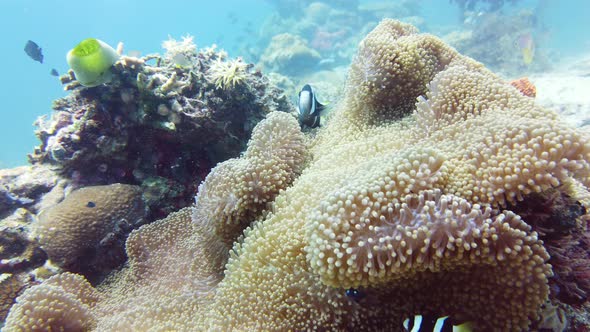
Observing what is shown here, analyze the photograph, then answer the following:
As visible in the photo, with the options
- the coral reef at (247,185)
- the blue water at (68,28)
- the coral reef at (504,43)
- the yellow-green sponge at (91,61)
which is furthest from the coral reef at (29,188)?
the blue water at (68,28)

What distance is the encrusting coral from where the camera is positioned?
5.06 feet

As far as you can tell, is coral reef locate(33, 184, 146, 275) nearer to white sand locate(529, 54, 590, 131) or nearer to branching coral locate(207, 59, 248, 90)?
branching coral locate(207, 59, 248, 90)

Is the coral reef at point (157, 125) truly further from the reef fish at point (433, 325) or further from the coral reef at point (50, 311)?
the reef fish at point (433, 325)

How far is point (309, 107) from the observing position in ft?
12.1

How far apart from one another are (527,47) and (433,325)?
13144mm

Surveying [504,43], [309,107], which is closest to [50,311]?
[309,107]

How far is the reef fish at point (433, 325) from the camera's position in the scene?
5.37ft

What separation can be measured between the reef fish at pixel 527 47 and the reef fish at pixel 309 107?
11.1m

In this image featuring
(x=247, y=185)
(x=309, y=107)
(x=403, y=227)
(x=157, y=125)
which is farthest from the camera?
(x=157, y=125)

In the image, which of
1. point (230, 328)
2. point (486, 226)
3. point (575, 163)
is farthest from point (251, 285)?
point (575, 163)

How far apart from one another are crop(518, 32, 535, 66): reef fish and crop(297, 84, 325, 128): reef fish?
11.1 meters

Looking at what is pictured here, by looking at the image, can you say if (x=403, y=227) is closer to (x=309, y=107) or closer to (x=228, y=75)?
(x=309, y=107)


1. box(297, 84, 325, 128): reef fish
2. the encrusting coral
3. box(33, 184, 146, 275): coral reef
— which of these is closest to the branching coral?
box(297, 84, 325, 128): reef fish

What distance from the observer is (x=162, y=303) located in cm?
270
